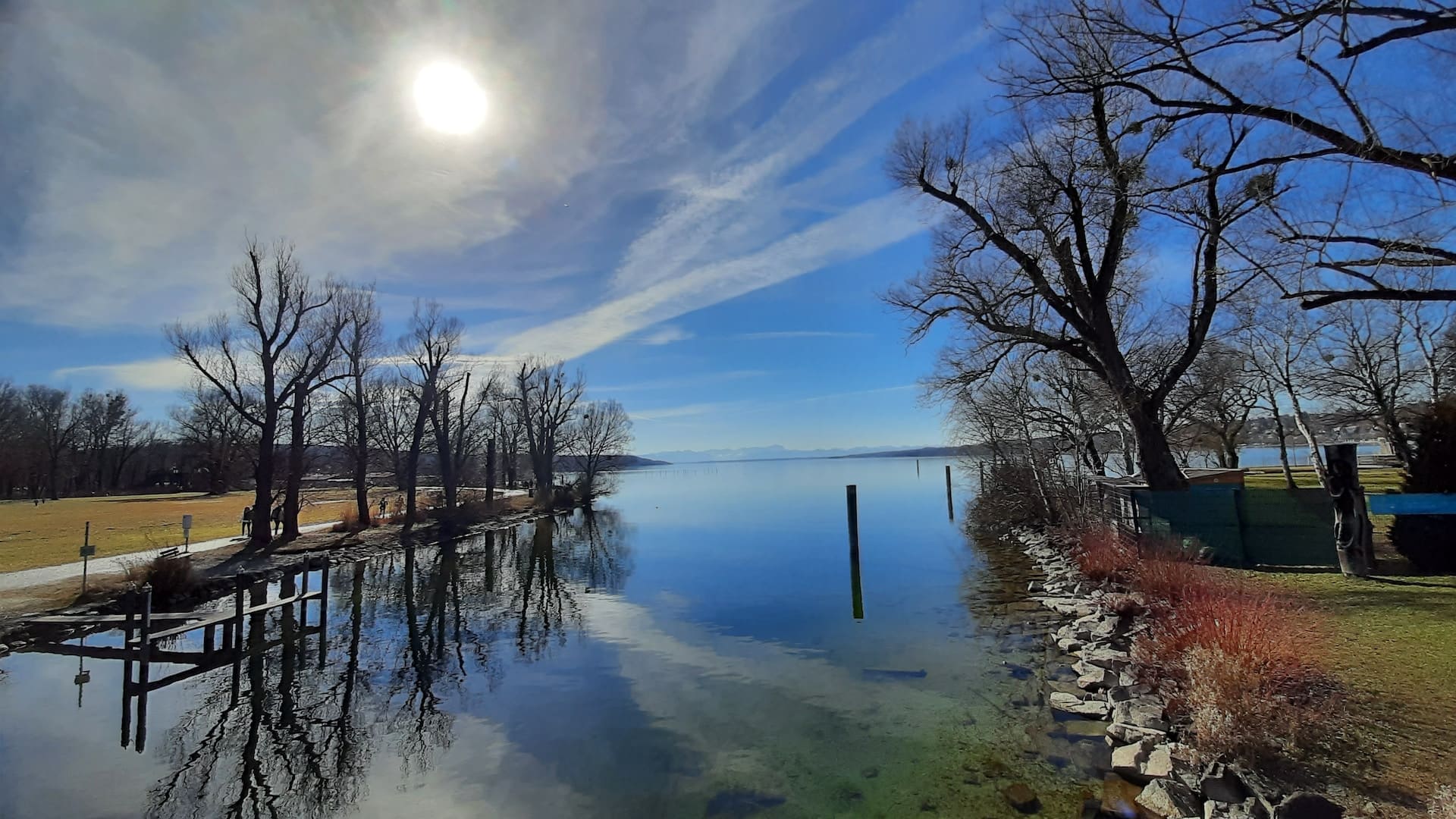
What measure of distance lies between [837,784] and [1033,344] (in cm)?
1396

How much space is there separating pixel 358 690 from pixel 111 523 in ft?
97.4

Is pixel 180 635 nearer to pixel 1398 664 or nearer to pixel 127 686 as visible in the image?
pixel 127 686

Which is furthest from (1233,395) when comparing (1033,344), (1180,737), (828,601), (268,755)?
(268,755)

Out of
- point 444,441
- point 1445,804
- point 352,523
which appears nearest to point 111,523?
point 352,523

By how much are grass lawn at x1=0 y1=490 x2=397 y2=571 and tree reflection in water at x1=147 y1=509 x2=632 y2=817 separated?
8573mm

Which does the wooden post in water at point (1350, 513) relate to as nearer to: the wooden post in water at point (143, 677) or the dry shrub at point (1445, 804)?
the dry shrub at point (1445, 804)

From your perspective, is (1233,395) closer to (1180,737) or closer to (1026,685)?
(1026,685)

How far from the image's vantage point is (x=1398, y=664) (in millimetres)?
6910

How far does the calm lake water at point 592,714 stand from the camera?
300 inches

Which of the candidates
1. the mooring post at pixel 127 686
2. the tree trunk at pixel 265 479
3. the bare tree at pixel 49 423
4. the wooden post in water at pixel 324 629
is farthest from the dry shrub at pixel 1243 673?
the bare tree at pixel 49 423

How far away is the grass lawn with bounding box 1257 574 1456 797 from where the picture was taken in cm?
518

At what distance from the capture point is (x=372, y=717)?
10.3 m

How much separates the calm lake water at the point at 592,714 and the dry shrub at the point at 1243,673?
4.82 feet

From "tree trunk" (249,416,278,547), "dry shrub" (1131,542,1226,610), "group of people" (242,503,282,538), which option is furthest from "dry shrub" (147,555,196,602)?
"dry shrub" (1131,542,1226,610)
